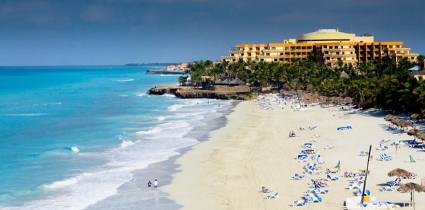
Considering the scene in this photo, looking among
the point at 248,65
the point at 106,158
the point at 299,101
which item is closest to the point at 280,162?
the point at 106,158

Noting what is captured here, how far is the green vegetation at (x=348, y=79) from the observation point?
57.1m

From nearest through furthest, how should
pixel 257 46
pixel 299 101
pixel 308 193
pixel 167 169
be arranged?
pixel 308 193
pixel 167 169
pixel 299 101
pixel 257 46

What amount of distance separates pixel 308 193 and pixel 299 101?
2151 inches

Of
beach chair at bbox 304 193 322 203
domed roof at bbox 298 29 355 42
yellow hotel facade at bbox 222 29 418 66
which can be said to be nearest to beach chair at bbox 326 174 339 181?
beach chair at bbox 304 193 322 203

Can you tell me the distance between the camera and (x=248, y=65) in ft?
397

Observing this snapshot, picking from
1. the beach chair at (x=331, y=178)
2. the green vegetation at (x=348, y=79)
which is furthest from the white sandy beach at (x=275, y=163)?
the green vegetation at (x=348, y=79)

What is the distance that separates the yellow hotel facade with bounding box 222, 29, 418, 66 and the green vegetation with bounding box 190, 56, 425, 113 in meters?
6.04

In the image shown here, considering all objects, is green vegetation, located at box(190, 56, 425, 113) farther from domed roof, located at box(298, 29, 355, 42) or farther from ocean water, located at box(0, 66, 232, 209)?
ocean water, located at box(0, 66, 232, 209)

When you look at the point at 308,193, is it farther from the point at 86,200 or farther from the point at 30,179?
the point at 30,179

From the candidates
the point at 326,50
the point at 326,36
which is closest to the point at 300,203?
the point at 326,50

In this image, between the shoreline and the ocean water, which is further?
the ocean water

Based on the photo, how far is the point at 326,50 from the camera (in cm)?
13025

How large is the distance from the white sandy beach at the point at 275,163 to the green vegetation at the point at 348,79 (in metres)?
3.54

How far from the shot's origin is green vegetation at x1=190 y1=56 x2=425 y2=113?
57.1 metres
